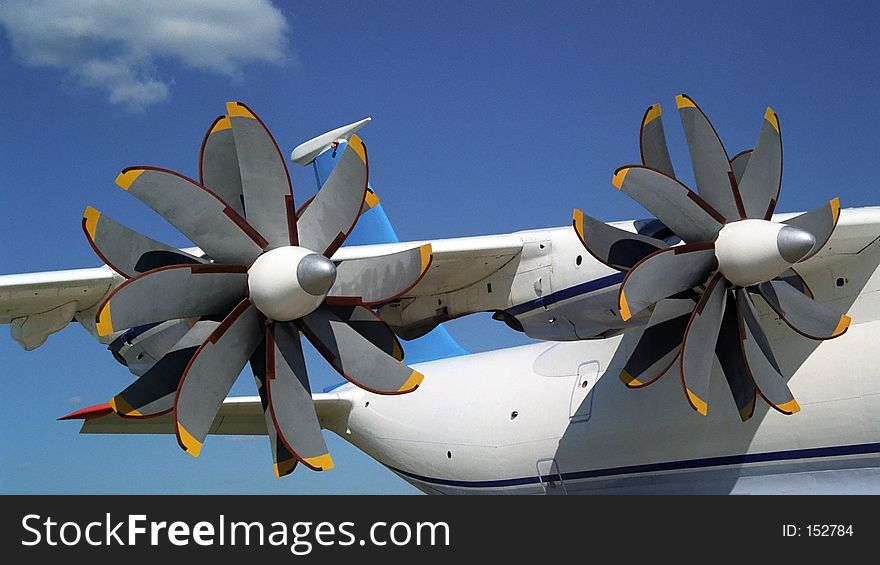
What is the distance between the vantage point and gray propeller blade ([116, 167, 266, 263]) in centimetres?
630

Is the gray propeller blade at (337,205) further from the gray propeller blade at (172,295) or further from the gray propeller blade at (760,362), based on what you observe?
the gray propeller blade at (760,362)

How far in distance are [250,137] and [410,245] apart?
5.68 ft

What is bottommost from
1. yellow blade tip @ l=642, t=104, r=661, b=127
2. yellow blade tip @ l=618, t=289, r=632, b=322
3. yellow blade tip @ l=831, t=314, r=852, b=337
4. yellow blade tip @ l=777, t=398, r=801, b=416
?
yellow blade tip @ l=777, t=398, r=801, b=416

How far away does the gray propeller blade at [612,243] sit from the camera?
270 inches

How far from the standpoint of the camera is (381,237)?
1167cm

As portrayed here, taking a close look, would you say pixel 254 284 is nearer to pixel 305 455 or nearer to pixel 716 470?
pixel 305 455

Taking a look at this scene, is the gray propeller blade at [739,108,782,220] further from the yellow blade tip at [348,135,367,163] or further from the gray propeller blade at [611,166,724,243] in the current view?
the yellow blade tip at [348,135,367,163]

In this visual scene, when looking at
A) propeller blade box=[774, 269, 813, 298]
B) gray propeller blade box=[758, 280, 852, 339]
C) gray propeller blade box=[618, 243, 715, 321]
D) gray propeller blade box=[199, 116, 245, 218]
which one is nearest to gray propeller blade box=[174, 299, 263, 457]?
gray propeller blade box=[199, 116, 245, 218]

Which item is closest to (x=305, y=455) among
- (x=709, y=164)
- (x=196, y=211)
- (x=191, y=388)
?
(x=191, y=388)

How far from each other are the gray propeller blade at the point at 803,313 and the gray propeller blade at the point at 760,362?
19cm

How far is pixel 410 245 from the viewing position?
768cm

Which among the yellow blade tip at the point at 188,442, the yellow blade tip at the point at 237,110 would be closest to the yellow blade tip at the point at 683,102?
the yellow blade tip at the point at 237,110

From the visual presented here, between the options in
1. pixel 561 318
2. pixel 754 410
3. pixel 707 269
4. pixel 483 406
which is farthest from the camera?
pixel 483 406

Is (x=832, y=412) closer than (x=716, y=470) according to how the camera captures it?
Yes
